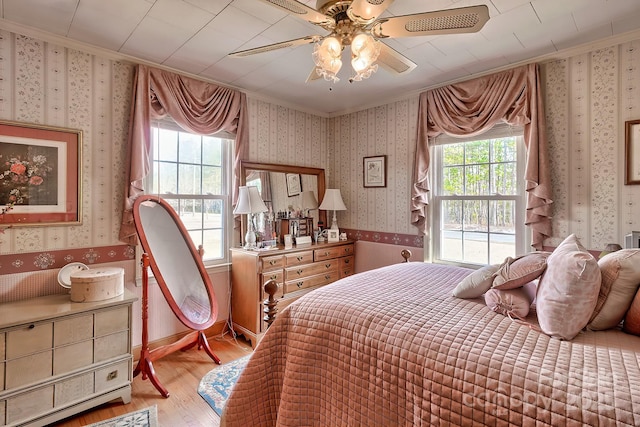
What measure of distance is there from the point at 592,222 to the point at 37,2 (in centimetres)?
410

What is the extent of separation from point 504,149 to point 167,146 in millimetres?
3178

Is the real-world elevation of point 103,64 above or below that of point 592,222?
above

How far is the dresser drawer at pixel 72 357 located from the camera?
1958 mm

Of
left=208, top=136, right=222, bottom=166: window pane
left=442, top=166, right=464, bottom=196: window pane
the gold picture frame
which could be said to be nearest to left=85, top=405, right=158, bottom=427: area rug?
left=208, top=136, right=222, bottom=166: window pane

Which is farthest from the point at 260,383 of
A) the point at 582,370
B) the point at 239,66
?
the point at 239,66

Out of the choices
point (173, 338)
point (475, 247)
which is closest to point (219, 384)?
point (173, 338)

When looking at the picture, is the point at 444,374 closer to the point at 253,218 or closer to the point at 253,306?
the point at 253,306

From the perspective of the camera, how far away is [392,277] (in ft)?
6.98

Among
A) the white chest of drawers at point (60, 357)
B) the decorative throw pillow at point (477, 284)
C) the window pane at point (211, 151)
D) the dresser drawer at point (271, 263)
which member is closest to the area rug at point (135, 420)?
the white chest of drawers at point (60, 357)

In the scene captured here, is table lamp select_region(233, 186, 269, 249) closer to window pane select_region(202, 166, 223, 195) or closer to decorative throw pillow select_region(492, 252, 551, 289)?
window pane select_region(202, 166, 223, 195)

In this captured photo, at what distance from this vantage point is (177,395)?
7.50 ft

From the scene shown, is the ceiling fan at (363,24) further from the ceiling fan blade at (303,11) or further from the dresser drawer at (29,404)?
the dresser drawer at (29,404)

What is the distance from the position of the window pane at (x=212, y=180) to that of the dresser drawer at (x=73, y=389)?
179 cm

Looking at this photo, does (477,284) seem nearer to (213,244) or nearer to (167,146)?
(213,244)
